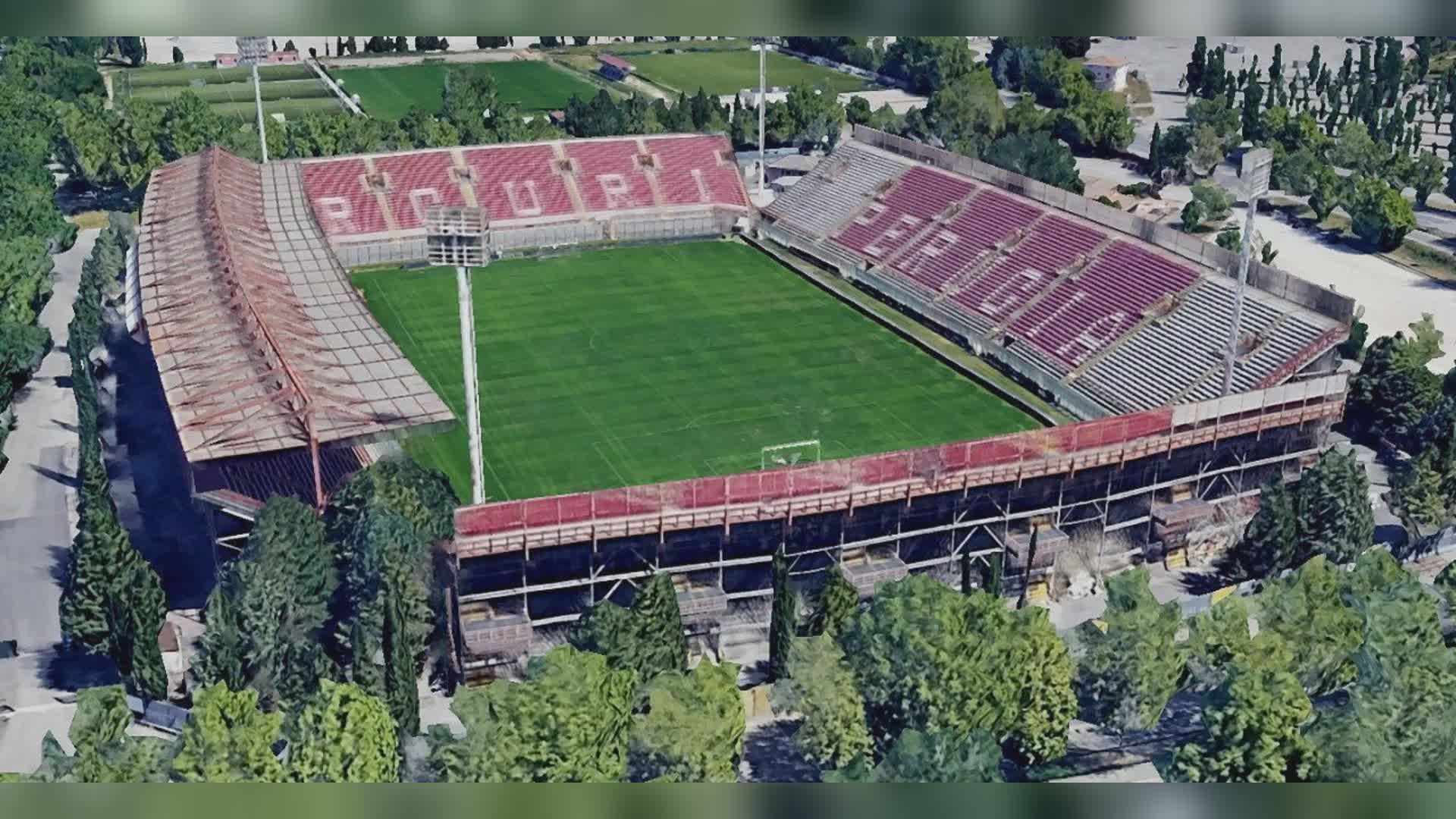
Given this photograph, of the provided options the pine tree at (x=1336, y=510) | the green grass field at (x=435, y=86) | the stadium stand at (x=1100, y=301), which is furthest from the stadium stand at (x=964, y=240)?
the green grass field at (x=435, y=86)

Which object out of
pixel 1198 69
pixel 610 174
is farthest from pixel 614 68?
pixel 1198 69

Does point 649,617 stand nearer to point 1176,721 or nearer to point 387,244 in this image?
point 1176,721

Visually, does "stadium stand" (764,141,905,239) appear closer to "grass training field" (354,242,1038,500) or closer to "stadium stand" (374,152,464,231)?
"grass training field" (354,242,1038,500)

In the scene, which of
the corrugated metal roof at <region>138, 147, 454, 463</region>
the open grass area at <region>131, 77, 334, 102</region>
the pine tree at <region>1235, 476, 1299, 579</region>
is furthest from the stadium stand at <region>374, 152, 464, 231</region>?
the pine tree at <region>1235, 476, 1299, 579</region>

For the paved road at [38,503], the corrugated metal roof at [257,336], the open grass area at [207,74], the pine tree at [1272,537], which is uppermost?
the corrugated metal roof at [257,336]

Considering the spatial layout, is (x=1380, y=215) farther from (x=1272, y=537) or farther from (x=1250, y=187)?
(x=1272, y=537)

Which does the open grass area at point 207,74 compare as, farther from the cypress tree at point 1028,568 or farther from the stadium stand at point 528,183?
the cypress tree at point 1028,568
